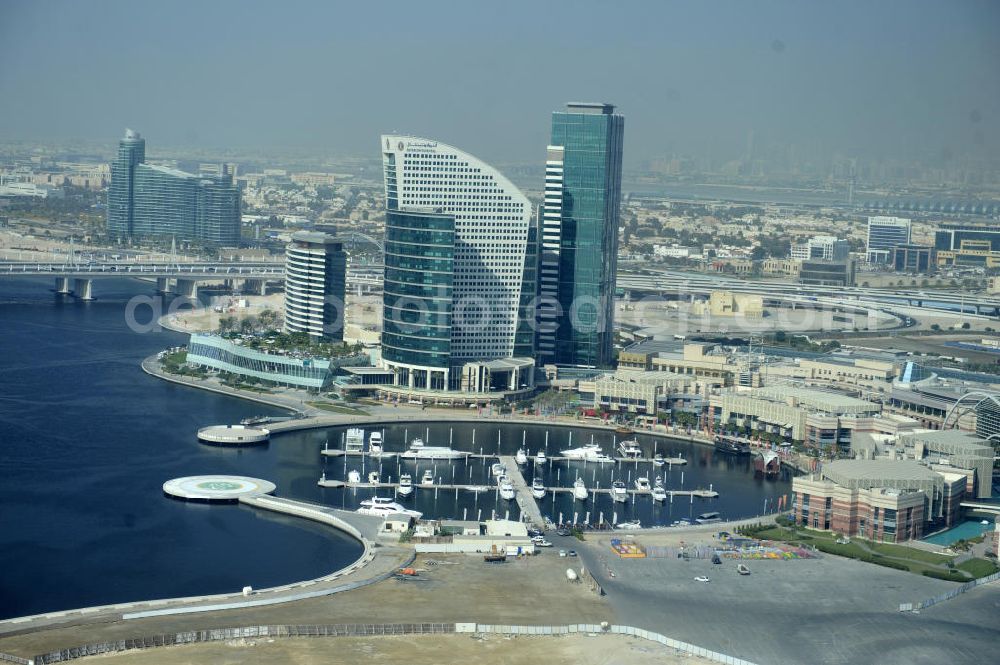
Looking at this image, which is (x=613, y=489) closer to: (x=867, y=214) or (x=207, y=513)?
(x=207, y=513)

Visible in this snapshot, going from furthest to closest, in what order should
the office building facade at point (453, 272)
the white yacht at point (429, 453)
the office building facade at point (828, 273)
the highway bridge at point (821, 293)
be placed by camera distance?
the office building facade at point (828, 273)
the highway bridge at point (821, 293)
the office building facade at point (453, 272)
the white yacht at point (429, 453)

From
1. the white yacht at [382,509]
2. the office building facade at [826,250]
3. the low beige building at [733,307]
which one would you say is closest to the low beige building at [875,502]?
the white yacht at [382,509]

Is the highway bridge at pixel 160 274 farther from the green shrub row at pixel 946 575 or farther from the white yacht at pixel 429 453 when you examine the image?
the green shrub row at pixel 946 575

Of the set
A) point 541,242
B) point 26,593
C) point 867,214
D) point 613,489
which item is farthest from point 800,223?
point 26,593

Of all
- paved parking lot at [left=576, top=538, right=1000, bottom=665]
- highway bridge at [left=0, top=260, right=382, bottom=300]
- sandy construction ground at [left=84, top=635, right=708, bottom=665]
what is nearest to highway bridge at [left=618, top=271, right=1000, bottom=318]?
highway bridge at [left=0, top=260, right=382, bottom=300]

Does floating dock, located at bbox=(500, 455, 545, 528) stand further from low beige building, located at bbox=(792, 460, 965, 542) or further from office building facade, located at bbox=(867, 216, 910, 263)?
office building facade, located at bbox=(867, 216, 910, 263)

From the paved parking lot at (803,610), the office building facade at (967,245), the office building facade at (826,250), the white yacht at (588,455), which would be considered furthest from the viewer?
the office building facade at (967,245)
